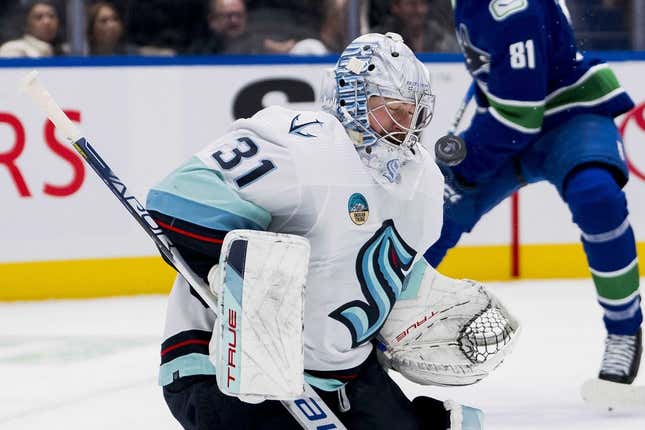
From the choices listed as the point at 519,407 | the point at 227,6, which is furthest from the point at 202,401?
the point at 227,6

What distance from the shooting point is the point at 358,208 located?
2.02m

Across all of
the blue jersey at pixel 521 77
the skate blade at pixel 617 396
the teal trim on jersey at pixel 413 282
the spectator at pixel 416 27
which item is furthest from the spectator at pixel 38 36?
the teal trim on jersey at pixel 413 282

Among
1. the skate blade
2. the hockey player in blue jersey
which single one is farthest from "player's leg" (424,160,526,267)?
the skate blade

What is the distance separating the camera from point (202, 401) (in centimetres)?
200

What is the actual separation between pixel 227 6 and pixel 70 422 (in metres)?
2.14

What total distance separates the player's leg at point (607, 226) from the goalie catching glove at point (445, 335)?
2.11 feet

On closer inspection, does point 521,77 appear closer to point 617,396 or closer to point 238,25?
point 617,396

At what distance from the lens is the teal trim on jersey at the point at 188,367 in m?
2.04

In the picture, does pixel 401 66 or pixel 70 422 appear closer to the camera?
pixel 401 66

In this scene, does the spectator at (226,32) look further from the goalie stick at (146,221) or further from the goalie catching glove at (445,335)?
the goalie stick at (146,221)

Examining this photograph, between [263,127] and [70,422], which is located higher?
[263,127]

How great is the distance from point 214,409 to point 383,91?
0.53 metres

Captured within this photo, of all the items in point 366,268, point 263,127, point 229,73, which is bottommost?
point 229,73

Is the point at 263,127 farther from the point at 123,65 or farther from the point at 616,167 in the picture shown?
the point at 123,65
